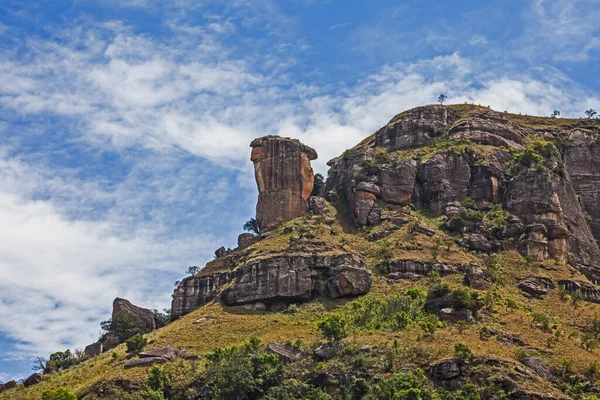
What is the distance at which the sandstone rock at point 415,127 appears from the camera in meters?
127

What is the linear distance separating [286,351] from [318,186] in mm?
44637

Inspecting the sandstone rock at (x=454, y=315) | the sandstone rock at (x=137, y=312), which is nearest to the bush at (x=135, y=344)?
the sandstone rock at (x=137, y=312)

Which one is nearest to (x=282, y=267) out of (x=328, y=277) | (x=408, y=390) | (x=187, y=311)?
(x=328, y=277)

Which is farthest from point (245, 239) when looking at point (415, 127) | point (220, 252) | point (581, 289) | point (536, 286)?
point (581, 289)

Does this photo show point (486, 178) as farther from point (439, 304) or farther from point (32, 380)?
point (32, 380)

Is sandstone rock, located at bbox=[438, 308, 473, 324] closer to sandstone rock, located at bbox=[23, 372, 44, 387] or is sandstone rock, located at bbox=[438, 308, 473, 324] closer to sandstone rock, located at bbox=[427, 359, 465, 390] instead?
sandstone rock, located at bbox=[427, 359, 465, 390]

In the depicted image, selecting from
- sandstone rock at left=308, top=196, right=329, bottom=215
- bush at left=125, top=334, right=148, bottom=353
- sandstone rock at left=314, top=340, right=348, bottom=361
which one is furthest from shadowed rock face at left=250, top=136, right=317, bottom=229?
sandstone rock at left=314, top=340, right=348, bottom=361

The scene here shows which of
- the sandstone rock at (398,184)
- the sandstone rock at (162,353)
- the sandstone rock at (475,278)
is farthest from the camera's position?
the sandstone rock at (398,184)

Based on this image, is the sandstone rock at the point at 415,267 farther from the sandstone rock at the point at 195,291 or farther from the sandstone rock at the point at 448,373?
the sandstone rock at the point at 448,373

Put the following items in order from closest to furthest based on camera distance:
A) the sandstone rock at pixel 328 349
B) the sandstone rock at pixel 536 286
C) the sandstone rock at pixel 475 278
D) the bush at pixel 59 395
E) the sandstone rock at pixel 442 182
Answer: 1. the bush at pixel 59 395
2. the sandstone rock at pixel 328 349
3. the sandstone rock at pixel 475 278
4. the sandstone rock at pixel 536 286
5. the sandstone rock at pixel 442 182

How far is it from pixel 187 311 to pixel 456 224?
120 feet

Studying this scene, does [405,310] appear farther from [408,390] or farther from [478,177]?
[478,177]

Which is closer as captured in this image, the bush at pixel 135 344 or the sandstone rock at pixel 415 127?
the bush at pixel 135 344

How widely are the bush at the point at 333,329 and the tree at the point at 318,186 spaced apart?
36111 mm
